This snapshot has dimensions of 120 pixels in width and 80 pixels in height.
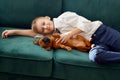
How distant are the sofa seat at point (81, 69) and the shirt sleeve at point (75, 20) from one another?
0.31m

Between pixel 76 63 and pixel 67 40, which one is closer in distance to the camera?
pixel 76 63

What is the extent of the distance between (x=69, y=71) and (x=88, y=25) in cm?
48

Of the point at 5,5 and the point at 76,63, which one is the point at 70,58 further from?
the point at 5,5

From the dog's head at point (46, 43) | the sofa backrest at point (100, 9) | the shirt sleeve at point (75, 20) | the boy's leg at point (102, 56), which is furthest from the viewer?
the sofa backrest at point (100, 9)

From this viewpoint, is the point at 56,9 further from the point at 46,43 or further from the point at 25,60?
the point at 25,60

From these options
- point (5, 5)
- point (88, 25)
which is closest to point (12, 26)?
point (5, 5)

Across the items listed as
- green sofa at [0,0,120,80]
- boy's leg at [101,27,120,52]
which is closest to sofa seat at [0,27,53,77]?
green sofa at [0,0,120,80]

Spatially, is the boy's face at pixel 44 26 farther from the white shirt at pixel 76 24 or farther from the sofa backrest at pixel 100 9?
the sofa backrest at pixel 100 9

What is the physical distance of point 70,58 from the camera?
184cm

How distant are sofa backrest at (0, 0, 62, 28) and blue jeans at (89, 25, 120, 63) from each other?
1.59 feet

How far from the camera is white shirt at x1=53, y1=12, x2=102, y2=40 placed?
82.7 inches

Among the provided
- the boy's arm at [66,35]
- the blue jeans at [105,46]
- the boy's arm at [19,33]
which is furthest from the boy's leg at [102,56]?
the boy's arm at [19,33]

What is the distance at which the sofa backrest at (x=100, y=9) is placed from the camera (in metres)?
2.32

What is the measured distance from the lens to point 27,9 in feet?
7.73
